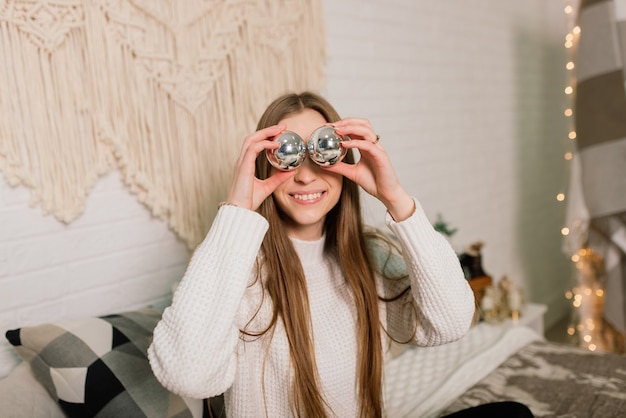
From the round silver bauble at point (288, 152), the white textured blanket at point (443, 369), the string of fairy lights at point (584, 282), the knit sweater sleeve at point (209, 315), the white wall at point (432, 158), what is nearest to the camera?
the knit sweater sleeve at point (209, 315)

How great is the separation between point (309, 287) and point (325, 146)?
0.36m

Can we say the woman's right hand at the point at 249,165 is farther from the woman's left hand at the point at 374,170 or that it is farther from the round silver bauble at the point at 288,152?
the woman's left hand at the point at 374,170

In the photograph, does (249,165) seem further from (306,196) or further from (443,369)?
(443,369)

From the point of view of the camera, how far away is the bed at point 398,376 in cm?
119

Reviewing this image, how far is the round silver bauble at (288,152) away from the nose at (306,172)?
0.22 ft

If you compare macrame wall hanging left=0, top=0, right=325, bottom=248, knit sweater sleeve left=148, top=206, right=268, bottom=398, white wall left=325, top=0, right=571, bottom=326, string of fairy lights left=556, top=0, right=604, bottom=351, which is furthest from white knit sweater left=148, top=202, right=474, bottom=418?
string of fairy lights left=556, top=0, right=604, bottom=351

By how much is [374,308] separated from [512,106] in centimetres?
245

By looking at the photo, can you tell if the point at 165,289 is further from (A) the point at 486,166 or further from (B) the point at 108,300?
(A) the point at 486,166

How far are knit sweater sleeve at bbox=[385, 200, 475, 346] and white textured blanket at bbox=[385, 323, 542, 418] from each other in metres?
0.40

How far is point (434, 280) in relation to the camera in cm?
114

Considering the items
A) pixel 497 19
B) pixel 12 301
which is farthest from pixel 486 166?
pixel 12 301

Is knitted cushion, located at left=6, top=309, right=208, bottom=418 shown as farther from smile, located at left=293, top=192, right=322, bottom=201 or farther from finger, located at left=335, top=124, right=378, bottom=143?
finger, located at left=335, top=124, right=378, bottom=143

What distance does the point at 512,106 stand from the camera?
3.30m

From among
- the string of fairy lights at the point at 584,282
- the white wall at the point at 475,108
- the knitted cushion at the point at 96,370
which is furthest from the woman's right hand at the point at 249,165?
the string of fairy lights at the point at 584,282
